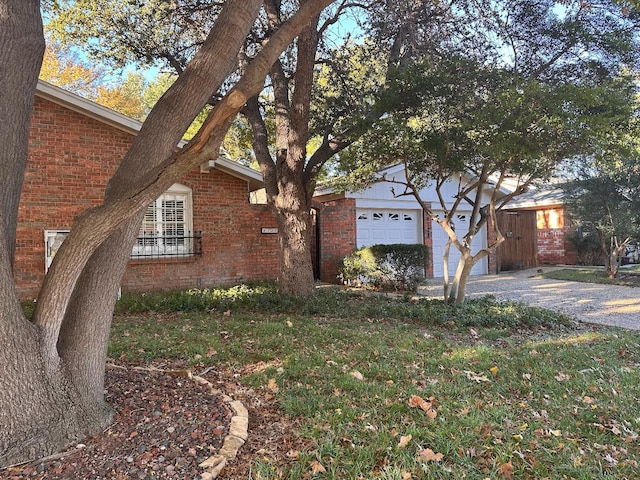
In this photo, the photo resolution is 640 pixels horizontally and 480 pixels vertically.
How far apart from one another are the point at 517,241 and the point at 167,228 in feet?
41.9

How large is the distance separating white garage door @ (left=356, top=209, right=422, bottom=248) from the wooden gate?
3.68 metres

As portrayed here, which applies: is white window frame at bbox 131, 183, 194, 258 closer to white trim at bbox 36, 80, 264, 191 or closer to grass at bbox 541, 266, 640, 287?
white trim at bbox 36, 80, 264, 191

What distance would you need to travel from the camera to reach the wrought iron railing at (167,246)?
9.84 metres

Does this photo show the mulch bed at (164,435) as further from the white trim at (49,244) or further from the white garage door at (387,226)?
the white garage door at (387,226)

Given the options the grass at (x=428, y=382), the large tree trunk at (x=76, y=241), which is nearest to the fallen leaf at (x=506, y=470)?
the grass at (x=428, y=382)

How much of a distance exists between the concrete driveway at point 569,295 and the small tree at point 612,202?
188 cm

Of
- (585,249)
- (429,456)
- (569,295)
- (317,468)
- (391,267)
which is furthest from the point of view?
(585,249)

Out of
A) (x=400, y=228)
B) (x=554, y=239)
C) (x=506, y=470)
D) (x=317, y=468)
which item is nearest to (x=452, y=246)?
(x=400, y=228)

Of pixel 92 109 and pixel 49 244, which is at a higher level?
pixel 92 109

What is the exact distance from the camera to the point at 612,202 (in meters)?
13.2

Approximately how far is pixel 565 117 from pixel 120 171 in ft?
18.8

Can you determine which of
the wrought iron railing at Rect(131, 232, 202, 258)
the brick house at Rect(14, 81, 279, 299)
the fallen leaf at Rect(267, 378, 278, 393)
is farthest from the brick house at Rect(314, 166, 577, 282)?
the fallen leaf at Rect(267, 378, 278, 393)

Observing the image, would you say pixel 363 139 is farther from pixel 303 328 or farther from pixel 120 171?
pixel 120 171

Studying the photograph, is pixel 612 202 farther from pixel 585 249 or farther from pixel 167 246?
pixel 167 246
